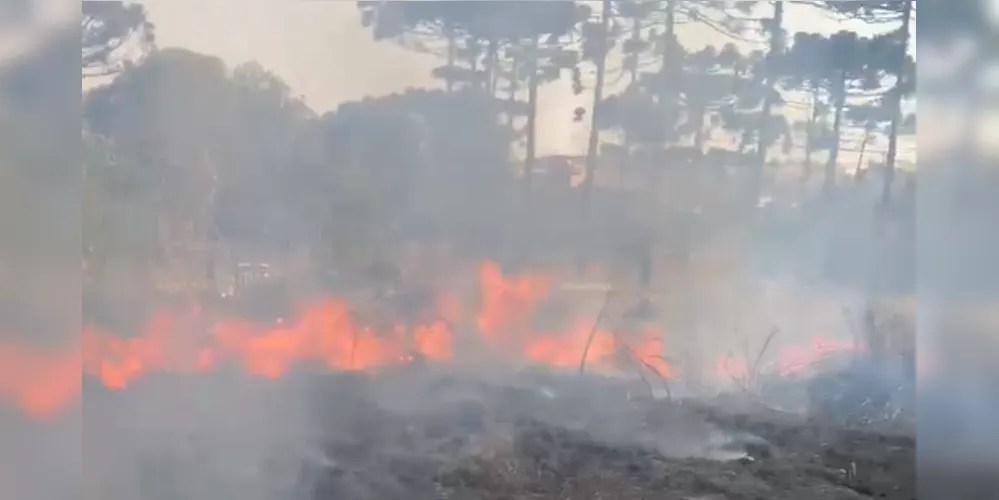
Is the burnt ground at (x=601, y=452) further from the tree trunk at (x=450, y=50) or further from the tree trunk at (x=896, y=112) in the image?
the tree trunk at (x=450, y=50)

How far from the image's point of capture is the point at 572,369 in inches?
66.8

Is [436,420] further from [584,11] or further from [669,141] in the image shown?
[584,11]

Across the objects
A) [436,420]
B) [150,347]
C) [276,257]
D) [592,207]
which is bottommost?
[436,420]

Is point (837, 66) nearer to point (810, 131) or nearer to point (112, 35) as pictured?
point (810, 131)

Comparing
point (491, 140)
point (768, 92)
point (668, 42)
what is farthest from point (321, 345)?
point (768, 92)

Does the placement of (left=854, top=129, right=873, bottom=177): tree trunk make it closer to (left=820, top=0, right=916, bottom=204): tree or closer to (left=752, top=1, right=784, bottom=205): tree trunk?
(left=820, top=0, right=916, bottom=204): tree

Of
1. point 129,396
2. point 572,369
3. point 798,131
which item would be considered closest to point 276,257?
point 129,396

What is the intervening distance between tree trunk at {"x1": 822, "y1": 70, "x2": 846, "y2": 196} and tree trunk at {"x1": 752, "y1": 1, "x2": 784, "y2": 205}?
119 mm

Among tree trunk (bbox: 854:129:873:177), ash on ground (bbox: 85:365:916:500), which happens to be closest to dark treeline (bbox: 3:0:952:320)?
tree trunk (bbox: 854:129:873:177)

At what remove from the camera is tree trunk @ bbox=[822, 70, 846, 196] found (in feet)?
5.68

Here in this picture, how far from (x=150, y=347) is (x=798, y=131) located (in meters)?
1.25

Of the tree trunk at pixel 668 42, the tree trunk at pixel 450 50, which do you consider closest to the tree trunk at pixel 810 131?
the tree trunk at pixel 668 42

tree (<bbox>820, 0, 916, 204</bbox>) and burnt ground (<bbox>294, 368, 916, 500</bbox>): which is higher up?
tree (<bbox>820, 0, 916, 204</bbox>)

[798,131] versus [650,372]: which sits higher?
[798,131]
